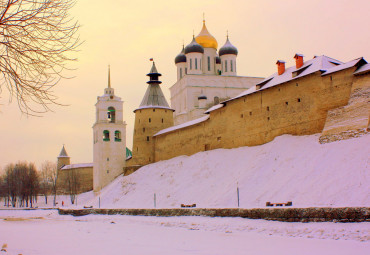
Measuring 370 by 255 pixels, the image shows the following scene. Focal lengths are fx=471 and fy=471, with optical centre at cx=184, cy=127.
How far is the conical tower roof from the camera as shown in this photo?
131 feet

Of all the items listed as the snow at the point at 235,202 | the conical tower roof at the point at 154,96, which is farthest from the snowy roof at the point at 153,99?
the snow at the point at 235,202

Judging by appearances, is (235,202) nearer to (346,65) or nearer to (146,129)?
(346,65)

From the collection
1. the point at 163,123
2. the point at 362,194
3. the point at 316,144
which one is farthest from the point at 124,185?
the point at 362,194

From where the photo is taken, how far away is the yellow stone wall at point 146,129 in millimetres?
38625

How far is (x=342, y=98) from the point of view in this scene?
22.0 m

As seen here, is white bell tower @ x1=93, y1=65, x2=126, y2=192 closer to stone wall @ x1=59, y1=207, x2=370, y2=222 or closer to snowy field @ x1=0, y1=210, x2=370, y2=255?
stone wall @ x1=59, y1=207, x2=370, y2=222

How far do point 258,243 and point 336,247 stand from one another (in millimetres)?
2053

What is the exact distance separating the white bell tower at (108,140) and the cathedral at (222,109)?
89 mm

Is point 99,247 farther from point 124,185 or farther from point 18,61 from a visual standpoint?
point 124,185

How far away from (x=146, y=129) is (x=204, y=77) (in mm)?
12947

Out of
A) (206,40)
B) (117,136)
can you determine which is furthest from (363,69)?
(206,40)

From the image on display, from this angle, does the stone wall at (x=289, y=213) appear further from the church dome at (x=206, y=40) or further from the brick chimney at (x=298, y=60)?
the church dome at (x=206, y=40)

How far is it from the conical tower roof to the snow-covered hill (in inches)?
295

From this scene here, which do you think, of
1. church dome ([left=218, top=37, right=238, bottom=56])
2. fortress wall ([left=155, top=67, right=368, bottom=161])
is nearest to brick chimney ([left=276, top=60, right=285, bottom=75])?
fortress wall ([left=155, top=67, right=368, bottom=161])
